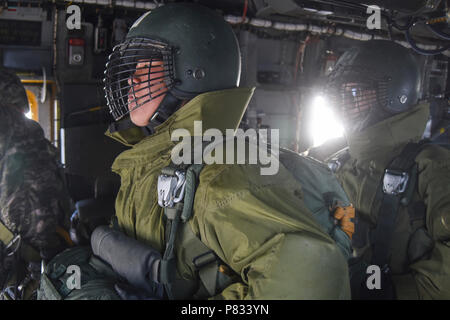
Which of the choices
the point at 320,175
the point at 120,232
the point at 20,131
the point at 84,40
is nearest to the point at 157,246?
the point at 120,232

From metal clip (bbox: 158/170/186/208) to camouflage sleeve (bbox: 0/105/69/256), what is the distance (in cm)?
167

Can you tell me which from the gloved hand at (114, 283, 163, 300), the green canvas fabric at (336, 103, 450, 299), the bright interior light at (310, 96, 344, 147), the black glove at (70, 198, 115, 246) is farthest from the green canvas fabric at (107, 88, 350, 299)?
the bright interior light at (310, 96, 344, 147)

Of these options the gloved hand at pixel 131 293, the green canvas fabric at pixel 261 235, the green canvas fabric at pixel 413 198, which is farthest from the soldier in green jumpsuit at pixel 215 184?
the green canvas fabric at pixel 413 198

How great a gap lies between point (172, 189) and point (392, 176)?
4.58 feet

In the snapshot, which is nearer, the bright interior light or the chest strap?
the chest strap

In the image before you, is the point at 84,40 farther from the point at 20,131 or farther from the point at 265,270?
the point at 265,270

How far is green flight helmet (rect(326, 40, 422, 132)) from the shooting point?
8.10 ft

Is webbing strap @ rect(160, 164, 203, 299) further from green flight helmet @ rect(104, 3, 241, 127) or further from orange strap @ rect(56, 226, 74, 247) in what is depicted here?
orange strap @ rect(56, 226, 74, 247)

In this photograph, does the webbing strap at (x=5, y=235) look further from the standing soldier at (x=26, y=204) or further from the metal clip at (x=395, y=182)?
the metal clip at (x=395, y=182)

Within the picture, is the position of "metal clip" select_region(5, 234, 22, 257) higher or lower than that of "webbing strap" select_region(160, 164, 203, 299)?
lower

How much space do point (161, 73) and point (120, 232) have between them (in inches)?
26.9

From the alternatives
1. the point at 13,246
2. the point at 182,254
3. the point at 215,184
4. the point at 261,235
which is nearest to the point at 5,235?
the point at 13,246

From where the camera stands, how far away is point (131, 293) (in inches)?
48.4

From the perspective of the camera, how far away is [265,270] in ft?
3.53
